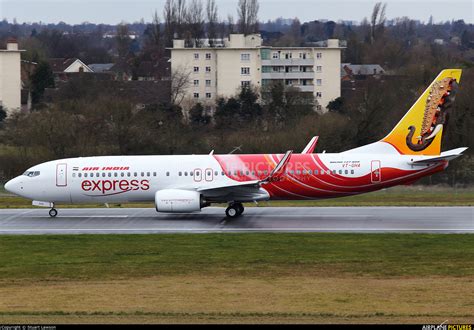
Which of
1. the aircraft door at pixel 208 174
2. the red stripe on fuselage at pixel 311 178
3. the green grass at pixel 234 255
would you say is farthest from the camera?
the aircraft door at pixel 208 174

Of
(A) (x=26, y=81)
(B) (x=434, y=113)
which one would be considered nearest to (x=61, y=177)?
(B) (x=434, y=113)

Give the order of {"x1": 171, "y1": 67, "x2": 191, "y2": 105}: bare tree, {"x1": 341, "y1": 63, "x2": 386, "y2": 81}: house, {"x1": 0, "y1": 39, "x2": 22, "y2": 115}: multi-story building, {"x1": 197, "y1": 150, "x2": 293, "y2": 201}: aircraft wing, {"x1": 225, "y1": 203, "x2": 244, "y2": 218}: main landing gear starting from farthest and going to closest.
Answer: {"x1": 341, "y1": 63, "x2": 386, "y2": 81}: house
{"x1": 0, "y1": 39, "x2": 22, "y2": 115}: multi-story building
{"x1": 171, "y1": 67, "x2": 191, "y2": 105}: bare tree
{"x1": 225, "y1": 203, "x2": 244, "y2": 218}: main landing gear
{"x1": 197, "y1": 150, "x2": 293, "y2": 201}: aircraft wing

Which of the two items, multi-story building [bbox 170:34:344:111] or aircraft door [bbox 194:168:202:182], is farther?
multi-story building [bbox 170:34:344:111]

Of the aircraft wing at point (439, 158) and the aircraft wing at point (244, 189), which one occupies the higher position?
the aircraft wing at point (439, 158)

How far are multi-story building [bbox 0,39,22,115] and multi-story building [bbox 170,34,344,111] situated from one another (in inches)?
697

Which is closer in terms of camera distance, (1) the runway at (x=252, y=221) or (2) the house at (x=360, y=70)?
(1) the runway at (x=252, y=221)

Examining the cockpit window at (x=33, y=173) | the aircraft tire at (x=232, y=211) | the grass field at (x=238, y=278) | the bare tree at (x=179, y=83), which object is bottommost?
the grass field at (x=238, y=278)

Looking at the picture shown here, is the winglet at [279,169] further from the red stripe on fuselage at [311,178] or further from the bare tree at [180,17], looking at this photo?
the bare tree at [180,17]

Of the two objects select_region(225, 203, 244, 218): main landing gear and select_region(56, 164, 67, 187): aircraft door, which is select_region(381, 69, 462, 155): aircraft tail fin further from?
select_region(56, 164, 67, 187): aircraft door

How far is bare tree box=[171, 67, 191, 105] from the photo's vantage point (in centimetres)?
A: 11116

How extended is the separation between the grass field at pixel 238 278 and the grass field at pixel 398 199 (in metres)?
11.8

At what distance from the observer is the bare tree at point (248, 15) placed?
18450cm

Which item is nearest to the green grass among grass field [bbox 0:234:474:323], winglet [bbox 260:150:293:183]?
grass field [bbox 0:234:474:323]

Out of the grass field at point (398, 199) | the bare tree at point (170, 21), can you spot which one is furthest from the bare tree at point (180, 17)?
the grass field at point (398, 199)
